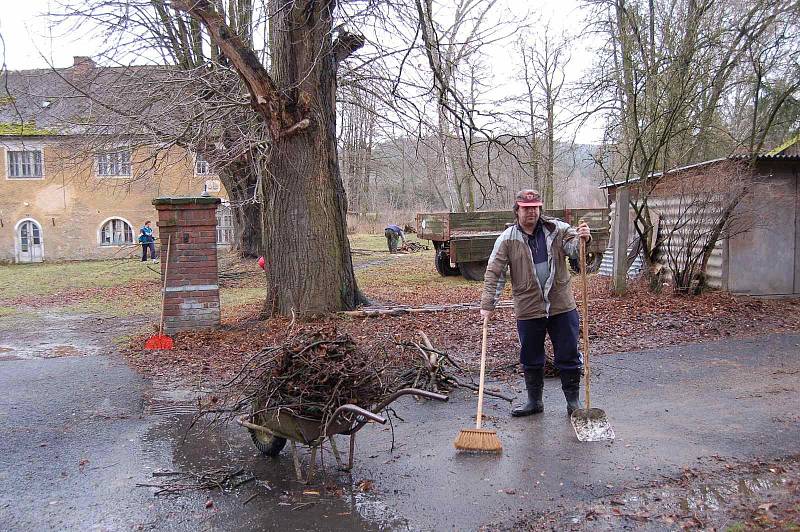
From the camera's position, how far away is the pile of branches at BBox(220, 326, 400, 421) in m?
4.18

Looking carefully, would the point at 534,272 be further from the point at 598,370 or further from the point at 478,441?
the point at 598,370

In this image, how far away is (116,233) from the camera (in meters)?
30.6

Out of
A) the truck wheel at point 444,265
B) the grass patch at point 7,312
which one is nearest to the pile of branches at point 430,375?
the grass patch at point 7,312

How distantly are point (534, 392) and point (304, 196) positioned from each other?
17.3 ft

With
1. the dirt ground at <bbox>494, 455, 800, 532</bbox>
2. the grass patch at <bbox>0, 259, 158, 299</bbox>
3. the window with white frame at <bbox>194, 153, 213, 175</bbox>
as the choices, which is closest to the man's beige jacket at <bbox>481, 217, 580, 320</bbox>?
the dirt ground at <bbox>494, 455, 800, 532</bbox>

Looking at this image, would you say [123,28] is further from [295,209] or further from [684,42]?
[684,42]

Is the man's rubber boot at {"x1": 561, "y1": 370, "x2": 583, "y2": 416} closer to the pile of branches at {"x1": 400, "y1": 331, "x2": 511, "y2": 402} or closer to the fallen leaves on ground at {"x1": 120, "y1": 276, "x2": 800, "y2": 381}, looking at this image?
the pile of branches at {"x1": 400, "y1": 331, "x2": 511, "y2": 402}

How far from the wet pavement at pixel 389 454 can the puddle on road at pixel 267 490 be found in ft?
0.05

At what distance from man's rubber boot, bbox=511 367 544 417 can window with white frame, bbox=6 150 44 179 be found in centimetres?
3054

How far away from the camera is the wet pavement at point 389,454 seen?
156 inches

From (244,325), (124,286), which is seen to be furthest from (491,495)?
(124,286)

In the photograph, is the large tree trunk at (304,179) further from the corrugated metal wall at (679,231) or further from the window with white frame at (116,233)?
the window with white frame at (116,233)

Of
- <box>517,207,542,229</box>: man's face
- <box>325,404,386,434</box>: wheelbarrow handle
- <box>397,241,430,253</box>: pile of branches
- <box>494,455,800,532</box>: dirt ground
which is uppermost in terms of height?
<box>517,207,542,229</box>: man's face

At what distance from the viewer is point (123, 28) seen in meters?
9.27
